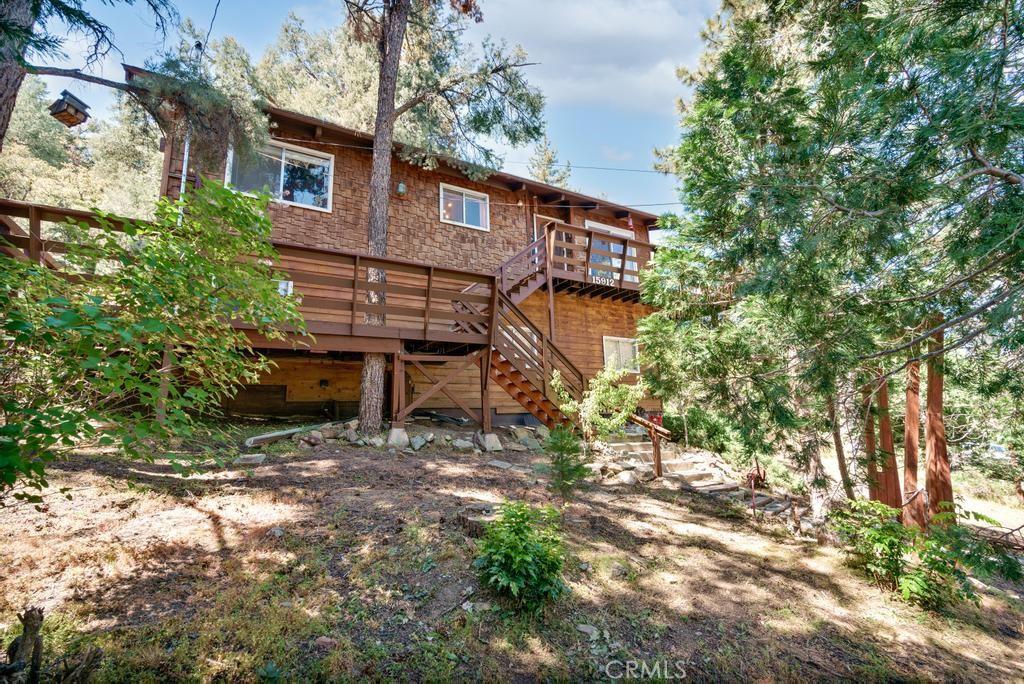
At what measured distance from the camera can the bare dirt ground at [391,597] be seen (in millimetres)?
2652

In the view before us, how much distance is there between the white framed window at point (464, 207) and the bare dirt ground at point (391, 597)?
7806 millimetres

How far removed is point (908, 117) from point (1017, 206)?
3.36 feet

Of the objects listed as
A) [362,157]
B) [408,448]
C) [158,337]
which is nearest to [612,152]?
[362,157]

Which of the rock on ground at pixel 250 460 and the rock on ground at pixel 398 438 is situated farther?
the rock on ground at pixel 398 438

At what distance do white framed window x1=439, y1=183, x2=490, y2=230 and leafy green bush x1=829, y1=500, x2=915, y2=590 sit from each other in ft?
32.3

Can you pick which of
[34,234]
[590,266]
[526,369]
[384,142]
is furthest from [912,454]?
[34,234]

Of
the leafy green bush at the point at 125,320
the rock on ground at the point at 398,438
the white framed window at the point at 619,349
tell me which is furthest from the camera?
the white framed window at the point at 619,349

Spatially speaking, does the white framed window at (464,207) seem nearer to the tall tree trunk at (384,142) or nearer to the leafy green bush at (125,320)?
the tall tree trunk at (384,142)

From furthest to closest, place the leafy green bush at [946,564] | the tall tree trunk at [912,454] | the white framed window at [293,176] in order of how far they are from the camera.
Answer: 1. the white framed window at [293,176]
2. the tall tree trunk at [912,454]
3. the leafy green bush at [946,564]

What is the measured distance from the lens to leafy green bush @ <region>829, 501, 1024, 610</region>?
13.4ft

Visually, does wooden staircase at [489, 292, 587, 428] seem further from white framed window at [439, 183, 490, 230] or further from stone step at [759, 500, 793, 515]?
white framed window at [439, 183, 490, 230]

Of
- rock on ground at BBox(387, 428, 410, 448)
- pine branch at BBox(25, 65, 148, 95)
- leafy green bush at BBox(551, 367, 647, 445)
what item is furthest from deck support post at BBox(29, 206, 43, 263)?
leafy green bush at BBox(551, 367, 647, 445)

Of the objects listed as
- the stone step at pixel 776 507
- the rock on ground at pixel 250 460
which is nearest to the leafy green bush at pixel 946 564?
the stone step at pixel 776 507

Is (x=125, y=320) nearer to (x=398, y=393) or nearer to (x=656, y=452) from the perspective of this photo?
(x=398, y=393)
